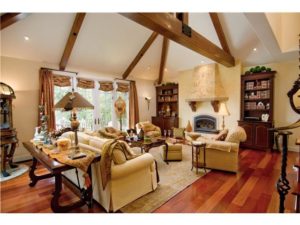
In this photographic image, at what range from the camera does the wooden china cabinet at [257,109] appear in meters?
4.98


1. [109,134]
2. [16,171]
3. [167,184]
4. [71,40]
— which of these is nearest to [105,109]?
[109,134]

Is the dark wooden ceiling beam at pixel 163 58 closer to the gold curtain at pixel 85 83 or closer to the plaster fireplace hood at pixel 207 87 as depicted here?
the plaster fireplace hood at pixel 207 87

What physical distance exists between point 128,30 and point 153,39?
1.04 m

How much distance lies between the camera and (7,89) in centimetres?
383

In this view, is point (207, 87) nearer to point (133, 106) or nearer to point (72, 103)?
point (133, 106)

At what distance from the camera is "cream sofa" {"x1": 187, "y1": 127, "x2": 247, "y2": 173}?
340cm

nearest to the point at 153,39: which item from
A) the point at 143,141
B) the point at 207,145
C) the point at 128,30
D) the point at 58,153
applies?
the point at 128,30

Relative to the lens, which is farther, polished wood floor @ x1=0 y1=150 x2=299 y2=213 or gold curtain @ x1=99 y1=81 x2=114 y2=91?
gold curtain @ x1=99 y1=81 x2=114 y2=91

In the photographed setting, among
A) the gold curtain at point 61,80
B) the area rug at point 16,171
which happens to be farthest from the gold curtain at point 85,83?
the area rug at point 16,171

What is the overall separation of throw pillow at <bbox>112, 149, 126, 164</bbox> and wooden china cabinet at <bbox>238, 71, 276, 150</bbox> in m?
4.42

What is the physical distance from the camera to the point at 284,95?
5.01 meters

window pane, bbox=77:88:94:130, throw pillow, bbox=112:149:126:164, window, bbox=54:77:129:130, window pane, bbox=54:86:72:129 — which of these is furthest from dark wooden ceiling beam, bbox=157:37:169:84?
throw pillow, bbox=112:149:126:164

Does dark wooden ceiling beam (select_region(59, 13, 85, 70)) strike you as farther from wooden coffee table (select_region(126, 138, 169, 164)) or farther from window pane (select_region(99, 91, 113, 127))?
wooden coffee table (select_region(126, 138, 169, 164))
